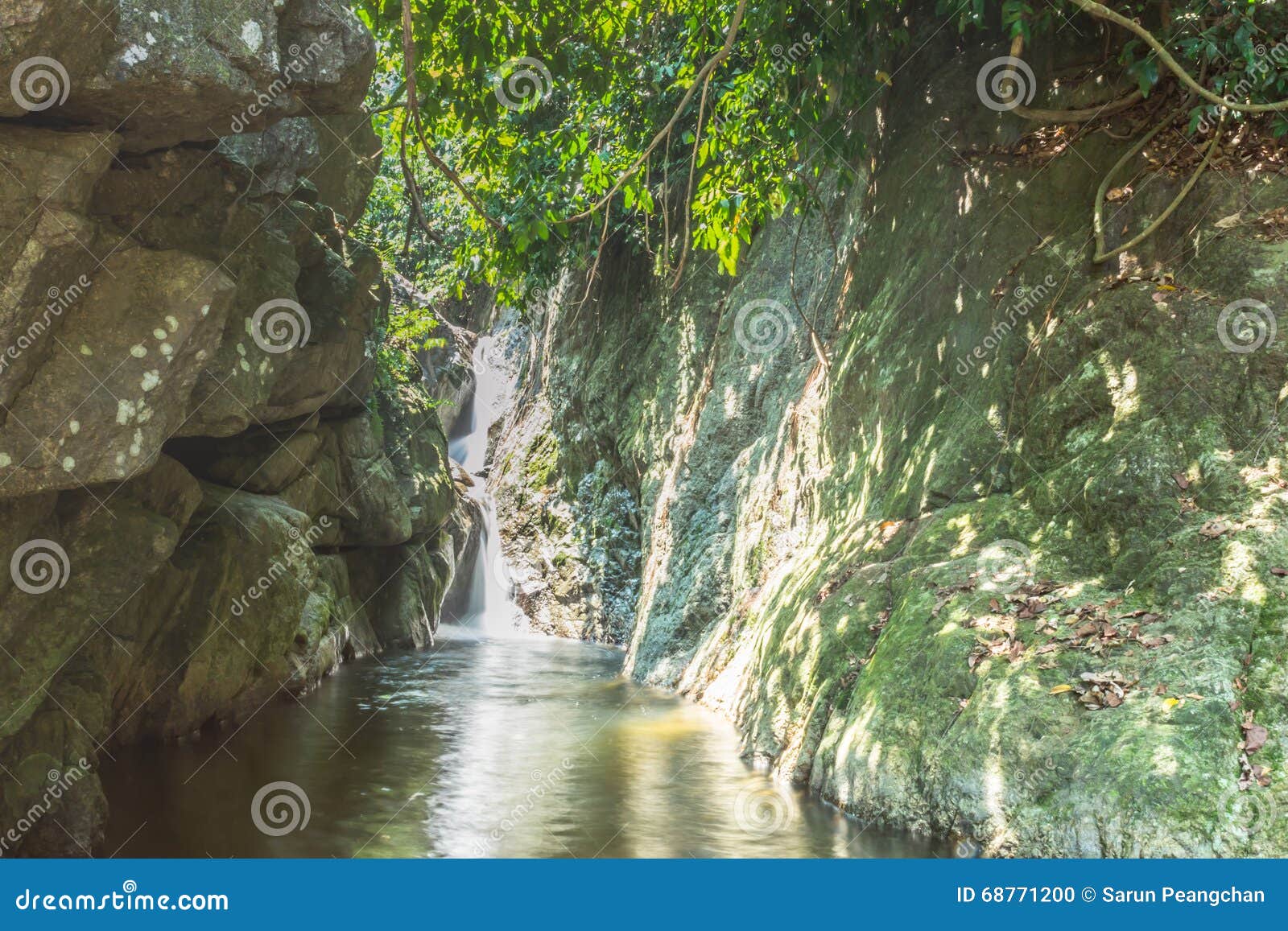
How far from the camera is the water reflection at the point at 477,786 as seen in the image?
6.30 metres

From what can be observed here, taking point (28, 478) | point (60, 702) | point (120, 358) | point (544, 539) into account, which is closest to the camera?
point (28, 478)

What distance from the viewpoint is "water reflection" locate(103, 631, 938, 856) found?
6.30 metres

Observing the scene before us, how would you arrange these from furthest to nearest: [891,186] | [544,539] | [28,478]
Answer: [544,539]
[891,186]
[28,478]

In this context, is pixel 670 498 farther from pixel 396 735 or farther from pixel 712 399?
pixel 396 735

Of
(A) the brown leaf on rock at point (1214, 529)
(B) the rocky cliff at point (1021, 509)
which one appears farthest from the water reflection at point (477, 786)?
(A) the brown leaf on rock at point (1214, 529)

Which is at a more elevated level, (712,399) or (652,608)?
(712,399)

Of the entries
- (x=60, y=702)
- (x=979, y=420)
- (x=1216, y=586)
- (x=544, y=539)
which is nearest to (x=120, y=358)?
(x=60, y=702)

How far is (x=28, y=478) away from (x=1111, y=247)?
285 inches

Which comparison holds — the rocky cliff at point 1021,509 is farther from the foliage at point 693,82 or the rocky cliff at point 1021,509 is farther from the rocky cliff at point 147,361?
the rocky cliff at point 147,361

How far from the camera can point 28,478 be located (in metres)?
5.86

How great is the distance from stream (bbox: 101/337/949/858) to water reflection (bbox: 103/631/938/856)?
20 millimetres

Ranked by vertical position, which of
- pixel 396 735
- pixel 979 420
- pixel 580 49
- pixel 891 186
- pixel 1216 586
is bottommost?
pixel 396 735

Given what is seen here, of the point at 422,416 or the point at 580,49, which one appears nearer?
the point at 580,49

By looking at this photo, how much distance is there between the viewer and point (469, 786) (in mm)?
7840
